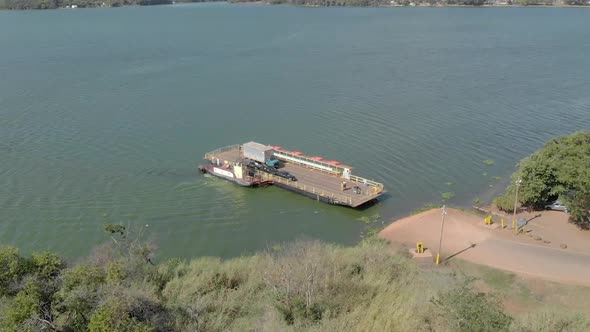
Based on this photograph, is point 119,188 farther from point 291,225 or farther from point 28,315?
point 28,315

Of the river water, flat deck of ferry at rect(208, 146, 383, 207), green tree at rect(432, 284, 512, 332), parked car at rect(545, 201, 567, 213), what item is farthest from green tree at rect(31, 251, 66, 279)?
parked car at rect(545, 201, 567, 213)

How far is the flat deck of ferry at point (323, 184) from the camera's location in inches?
1613

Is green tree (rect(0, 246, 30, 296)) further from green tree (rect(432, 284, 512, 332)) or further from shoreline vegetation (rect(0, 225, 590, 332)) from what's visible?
green tree (rect(432, 284, 512, 332))

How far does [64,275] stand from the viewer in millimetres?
17984

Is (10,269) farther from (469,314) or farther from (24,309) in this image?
(469,314)

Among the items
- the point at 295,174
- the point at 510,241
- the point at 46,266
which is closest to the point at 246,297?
the point at 46,266

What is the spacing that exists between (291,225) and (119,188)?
16.7 metres

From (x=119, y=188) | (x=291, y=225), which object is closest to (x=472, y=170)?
(x=291, y=225)

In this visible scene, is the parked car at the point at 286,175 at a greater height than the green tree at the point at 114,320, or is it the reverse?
the green tree at the point at 114,320

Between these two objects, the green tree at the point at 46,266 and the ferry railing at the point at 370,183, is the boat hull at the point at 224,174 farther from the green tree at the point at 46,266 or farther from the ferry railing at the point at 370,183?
the green tree at the point at 46,266

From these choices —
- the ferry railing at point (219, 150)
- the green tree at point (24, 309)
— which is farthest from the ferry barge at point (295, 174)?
the green tree at point (24, 309)

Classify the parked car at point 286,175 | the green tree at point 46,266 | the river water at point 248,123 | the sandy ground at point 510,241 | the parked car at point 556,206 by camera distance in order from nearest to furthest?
the green tree at point 46,266 → the sandy ground at point 510,241 → the parked car at point 556,206 → the river water at point 248,123 → the parked car at point 286,175

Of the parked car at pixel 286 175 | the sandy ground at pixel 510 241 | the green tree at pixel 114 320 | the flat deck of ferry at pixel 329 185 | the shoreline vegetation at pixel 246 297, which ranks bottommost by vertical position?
the sandy ground at pixel 510 241

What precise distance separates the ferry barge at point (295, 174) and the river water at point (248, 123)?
1050 mm
